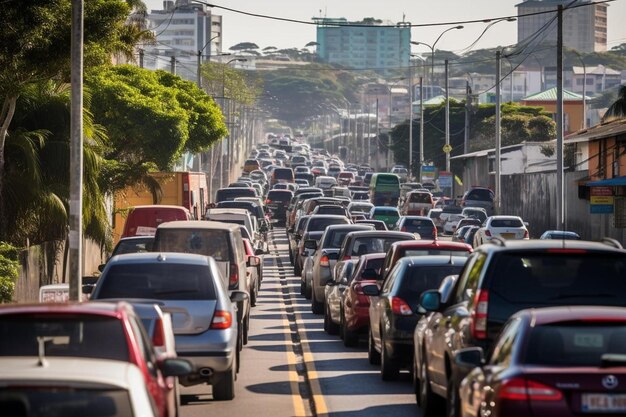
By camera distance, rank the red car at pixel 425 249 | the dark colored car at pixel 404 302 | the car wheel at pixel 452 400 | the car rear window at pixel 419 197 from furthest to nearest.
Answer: the car rear window at pixel 419 197, the red car at pixel 425 249, the dark colored car at pixel 404 302, the car wheel at pixel 452 400

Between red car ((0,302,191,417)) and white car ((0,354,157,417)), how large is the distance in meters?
1.27

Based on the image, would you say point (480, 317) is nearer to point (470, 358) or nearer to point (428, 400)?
point (470, 358)

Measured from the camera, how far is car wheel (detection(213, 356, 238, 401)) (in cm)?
1691

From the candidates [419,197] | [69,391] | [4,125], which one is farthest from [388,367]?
[419,197]

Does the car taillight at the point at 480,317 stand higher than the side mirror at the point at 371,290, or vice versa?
the car taillight at the point at 480,317

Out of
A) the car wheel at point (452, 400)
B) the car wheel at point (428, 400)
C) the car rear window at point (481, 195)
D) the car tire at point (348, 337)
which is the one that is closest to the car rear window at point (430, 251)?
the car tire at point (348, 337)

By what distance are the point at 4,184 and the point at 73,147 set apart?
257 inches

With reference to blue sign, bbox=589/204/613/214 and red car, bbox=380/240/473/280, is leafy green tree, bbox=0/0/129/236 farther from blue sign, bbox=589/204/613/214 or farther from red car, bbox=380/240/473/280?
blue sign, bbox=589/204/613/214

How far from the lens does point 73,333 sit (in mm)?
10359

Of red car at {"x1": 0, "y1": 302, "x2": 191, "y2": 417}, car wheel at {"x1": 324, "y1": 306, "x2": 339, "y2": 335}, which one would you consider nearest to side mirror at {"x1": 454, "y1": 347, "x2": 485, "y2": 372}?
red car at {"x1": 0, "y1": 302, "x2": 191, "y2": 417}

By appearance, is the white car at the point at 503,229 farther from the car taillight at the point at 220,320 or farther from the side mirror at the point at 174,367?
the side mirror at the point at 174,367

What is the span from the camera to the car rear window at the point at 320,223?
140 ft

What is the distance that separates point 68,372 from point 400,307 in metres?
10.4

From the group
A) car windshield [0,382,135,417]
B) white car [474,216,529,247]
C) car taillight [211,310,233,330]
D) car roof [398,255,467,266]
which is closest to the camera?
car windshield [0,382,135,417]
